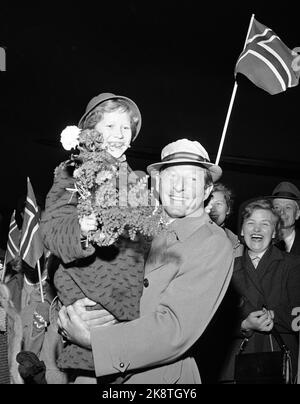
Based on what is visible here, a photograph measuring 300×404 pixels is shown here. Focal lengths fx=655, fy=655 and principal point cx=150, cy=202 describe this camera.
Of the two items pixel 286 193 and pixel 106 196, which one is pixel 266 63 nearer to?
pixel 286 193

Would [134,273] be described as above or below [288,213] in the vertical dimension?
below

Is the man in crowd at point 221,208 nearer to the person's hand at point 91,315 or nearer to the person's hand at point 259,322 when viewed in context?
the person's hand at point 259,322

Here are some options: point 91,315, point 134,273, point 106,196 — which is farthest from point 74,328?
point 106,196

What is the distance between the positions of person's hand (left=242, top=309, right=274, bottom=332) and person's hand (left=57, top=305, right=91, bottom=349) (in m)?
1.76

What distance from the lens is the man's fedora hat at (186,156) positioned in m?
2.87

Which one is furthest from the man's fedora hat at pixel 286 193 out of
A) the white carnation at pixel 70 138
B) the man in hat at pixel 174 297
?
the white carnation at pixel 70 138

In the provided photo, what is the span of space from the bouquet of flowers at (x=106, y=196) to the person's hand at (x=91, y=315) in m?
0.28

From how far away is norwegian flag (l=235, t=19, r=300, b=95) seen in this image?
3877 mm

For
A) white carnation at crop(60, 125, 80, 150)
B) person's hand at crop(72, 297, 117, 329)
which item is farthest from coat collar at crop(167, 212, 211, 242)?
white carnation at crop(60, 125, 80, 150)

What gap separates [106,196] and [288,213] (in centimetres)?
311

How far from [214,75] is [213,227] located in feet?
17.8

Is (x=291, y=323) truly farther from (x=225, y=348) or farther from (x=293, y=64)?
(x=293, y=64)

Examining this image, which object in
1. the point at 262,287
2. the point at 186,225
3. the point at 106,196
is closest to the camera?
the point at 106,196

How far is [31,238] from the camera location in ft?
14.3
